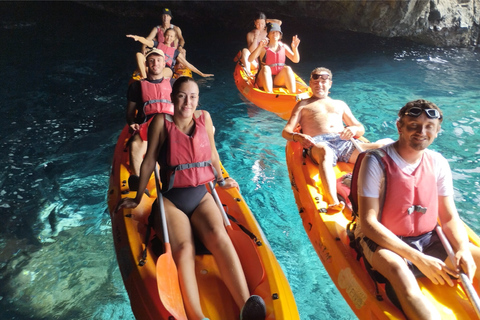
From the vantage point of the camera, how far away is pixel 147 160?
278 cm

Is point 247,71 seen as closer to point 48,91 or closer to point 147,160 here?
point 48,91

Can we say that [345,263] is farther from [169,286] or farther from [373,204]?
[169,286]

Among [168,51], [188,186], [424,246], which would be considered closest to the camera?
[424,246]

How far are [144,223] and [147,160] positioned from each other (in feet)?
1.85

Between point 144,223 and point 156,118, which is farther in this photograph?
point 144,223

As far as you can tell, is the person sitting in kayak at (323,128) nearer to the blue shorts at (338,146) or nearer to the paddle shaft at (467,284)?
the blue shorts at (338,146)

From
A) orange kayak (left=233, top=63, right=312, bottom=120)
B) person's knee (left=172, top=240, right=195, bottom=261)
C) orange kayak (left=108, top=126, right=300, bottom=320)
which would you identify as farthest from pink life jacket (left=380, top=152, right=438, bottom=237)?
orange kayak (left=233, top=63, right=312, bottom=120)

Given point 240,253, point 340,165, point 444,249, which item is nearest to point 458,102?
point 340,165

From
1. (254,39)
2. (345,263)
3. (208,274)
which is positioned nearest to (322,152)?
(345,263)

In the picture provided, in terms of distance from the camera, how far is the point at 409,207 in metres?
2.36

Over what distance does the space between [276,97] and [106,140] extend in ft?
8.79

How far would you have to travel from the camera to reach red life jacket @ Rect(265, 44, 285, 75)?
259 inches

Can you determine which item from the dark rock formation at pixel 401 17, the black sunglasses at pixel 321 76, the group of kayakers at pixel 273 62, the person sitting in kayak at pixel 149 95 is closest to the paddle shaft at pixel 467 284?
the black sunglasses at pixel 321 76

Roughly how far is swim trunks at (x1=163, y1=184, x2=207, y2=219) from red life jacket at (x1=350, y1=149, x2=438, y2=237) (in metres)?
1.25
